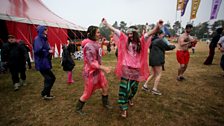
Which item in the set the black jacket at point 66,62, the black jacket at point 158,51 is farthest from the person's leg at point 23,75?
the black jacket at point 158,51

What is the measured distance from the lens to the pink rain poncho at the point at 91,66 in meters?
2.56

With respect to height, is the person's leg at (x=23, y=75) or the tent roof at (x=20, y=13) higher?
the tent roof at (x=20, y=13)

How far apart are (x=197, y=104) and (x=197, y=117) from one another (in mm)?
685

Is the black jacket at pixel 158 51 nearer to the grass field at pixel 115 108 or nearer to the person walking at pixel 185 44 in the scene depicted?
the grass field at pixel 115 108

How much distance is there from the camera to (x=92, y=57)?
2576mm

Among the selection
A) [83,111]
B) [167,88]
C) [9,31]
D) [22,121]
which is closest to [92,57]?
[83,111]

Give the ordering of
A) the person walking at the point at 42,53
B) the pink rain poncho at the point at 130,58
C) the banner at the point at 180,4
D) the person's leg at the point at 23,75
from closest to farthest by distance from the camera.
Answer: the pink rain poncho at the point at 130,58 < the person walking at the point at 42,53 < the person's leg at the point at 23,75 < the banner at the point at 180,4

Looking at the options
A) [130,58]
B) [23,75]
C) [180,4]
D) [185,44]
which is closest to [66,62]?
[23,75]

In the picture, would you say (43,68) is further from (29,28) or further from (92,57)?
(29,28)

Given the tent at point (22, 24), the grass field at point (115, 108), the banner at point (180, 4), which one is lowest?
the grass field at point (115, 108)

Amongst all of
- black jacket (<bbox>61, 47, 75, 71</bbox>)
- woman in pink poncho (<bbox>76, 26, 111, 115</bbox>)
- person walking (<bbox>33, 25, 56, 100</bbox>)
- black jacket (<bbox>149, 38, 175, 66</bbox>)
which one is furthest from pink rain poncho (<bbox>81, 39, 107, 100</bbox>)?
black jacket (<bbox>61, 47, 75, 71</bbox>)

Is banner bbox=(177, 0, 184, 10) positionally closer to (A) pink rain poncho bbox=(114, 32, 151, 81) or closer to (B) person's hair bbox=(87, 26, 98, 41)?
(A) pink rain poncho bbox=(114, 32, 151, 81)

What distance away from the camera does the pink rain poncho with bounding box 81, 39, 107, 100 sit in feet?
8.39

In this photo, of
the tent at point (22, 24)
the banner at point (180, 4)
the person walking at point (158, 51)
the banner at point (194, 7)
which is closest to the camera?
the person walking at point (158, 51)
